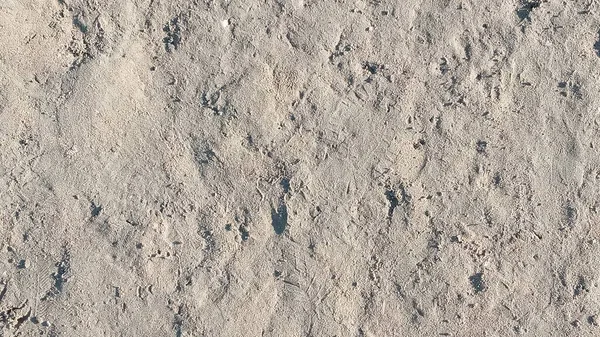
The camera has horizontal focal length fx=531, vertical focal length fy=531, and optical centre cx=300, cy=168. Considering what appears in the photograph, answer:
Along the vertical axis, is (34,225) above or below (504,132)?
below

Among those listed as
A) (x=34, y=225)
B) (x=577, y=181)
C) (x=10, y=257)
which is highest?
(x=577, y=181)

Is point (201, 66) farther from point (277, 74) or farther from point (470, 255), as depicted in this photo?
point (470, 255)

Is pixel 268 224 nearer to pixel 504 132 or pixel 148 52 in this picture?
pixel 148 52

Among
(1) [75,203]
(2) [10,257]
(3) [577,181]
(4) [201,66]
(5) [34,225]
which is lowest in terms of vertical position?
(2) [10,257]

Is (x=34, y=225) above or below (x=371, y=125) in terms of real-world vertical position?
below

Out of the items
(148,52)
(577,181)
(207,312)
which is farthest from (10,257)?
(577,181)

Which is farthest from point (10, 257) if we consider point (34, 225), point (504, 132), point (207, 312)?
point (504, 132)
